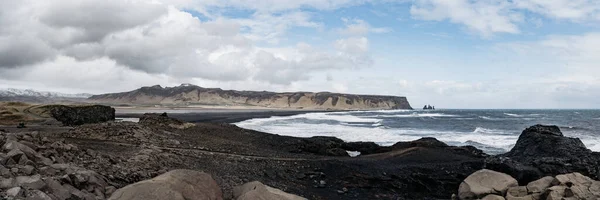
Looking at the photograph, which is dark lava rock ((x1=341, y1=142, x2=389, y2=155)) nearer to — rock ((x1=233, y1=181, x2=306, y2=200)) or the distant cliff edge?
rock ((x1=233, y1=181, x2=306, y2=200))

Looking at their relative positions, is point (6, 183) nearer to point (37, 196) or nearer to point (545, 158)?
point (37, 196)

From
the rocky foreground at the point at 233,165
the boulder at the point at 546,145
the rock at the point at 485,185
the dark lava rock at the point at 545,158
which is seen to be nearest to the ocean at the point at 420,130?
the boulder at the point at 546,145

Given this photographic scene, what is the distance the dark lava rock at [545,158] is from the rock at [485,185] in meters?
4.49

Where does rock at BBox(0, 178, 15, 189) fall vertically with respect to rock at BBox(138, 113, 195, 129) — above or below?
below

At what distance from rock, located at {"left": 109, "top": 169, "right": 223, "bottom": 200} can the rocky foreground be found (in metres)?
0.02

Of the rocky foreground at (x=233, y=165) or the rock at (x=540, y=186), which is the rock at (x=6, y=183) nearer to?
the rocky foreground at (x=233, y=165)

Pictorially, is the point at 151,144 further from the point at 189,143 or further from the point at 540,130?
the point at 540,130

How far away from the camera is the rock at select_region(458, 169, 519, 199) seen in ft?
36.0

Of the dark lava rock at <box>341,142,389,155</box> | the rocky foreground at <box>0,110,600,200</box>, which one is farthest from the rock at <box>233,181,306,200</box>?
the dark lava rock at <box>341,142,389,155</box>

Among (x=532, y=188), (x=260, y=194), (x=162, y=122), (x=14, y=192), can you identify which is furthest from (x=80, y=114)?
(x=532, y=188)

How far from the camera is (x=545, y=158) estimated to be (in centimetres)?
1659

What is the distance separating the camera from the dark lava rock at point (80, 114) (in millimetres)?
29250

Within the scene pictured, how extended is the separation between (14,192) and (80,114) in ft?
81.9

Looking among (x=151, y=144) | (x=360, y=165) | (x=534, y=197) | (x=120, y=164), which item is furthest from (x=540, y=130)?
(x=120, y=164)
